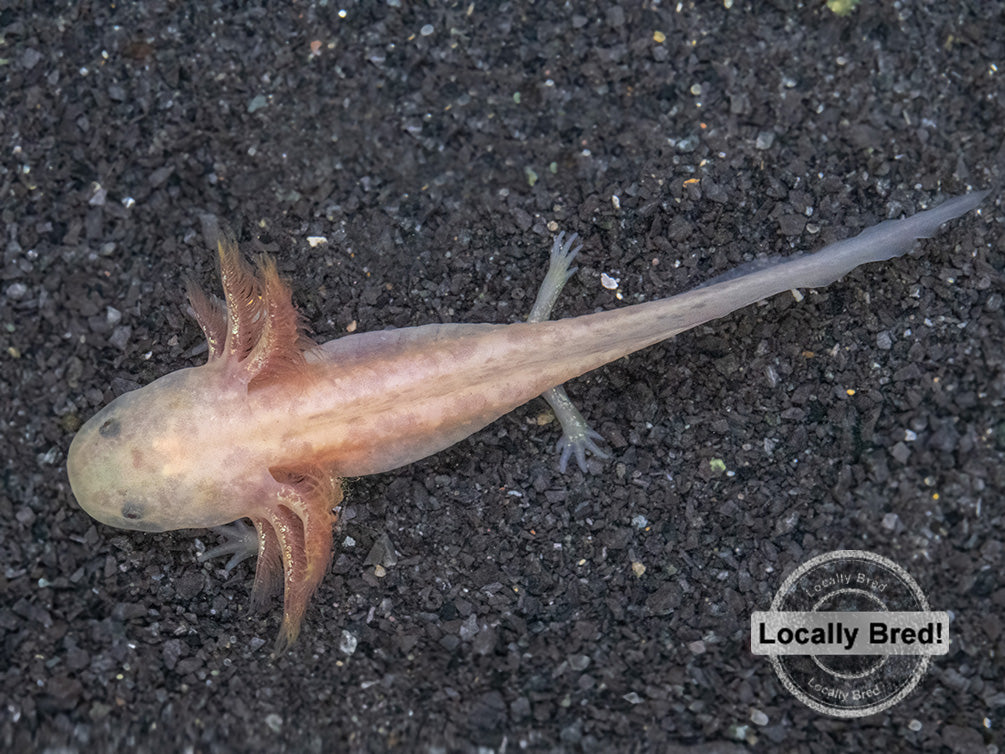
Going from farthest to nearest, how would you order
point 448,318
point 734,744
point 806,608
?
point 448,318 < point 806,608 < point 734,744

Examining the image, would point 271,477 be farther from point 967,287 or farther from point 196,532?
point 967,287

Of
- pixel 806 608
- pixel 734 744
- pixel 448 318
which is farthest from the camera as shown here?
pixel 448 318

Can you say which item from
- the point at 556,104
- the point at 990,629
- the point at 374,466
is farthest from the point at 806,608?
the point at 556,104
